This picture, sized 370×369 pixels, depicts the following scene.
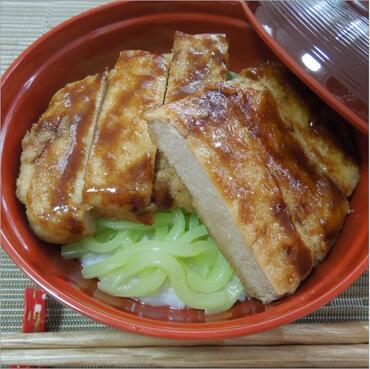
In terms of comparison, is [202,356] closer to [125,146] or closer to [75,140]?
[125,146]

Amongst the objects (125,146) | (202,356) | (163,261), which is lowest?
(202,356)

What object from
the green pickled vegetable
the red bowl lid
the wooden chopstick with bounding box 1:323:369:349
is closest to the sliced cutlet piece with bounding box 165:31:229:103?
the red bowl lid

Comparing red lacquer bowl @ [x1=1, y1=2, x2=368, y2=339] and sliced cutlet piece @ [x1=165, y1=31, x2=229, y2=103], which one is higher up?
sliced cutlet piece @ [x1=165, y1=31, x2=229, y2=103]

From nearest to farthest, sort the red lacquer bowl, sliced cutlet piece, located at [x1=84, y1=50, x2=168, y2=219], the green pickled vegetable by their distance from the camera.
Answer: the red lacquer bowl → sliced cutlet piece, located at [x1=84, y1=50, x2=168, y2=219] → the green pickled vegetable

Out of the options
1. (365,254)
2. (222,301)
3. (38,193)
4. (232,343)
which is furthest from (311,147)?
(38,193)

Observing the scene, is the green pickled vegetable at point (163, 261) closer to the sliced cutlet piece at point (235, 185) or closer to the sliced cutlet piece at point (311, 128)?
the sliced cutlet piece at point (235, 185)

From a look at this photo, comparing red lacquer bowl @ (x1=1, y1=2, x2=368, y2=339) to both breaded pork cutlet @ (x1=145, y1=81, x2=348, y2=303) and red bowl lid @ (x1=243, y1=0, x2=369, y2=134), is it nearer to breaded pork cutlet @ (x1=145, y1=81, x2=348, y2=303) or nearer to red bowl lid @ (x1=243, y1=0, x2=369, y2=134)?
breaded pork cutlet @ (x1=145, y1=81, x2=348, y2=303)

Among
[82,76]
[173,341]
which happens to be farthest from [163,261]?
[82,76]
